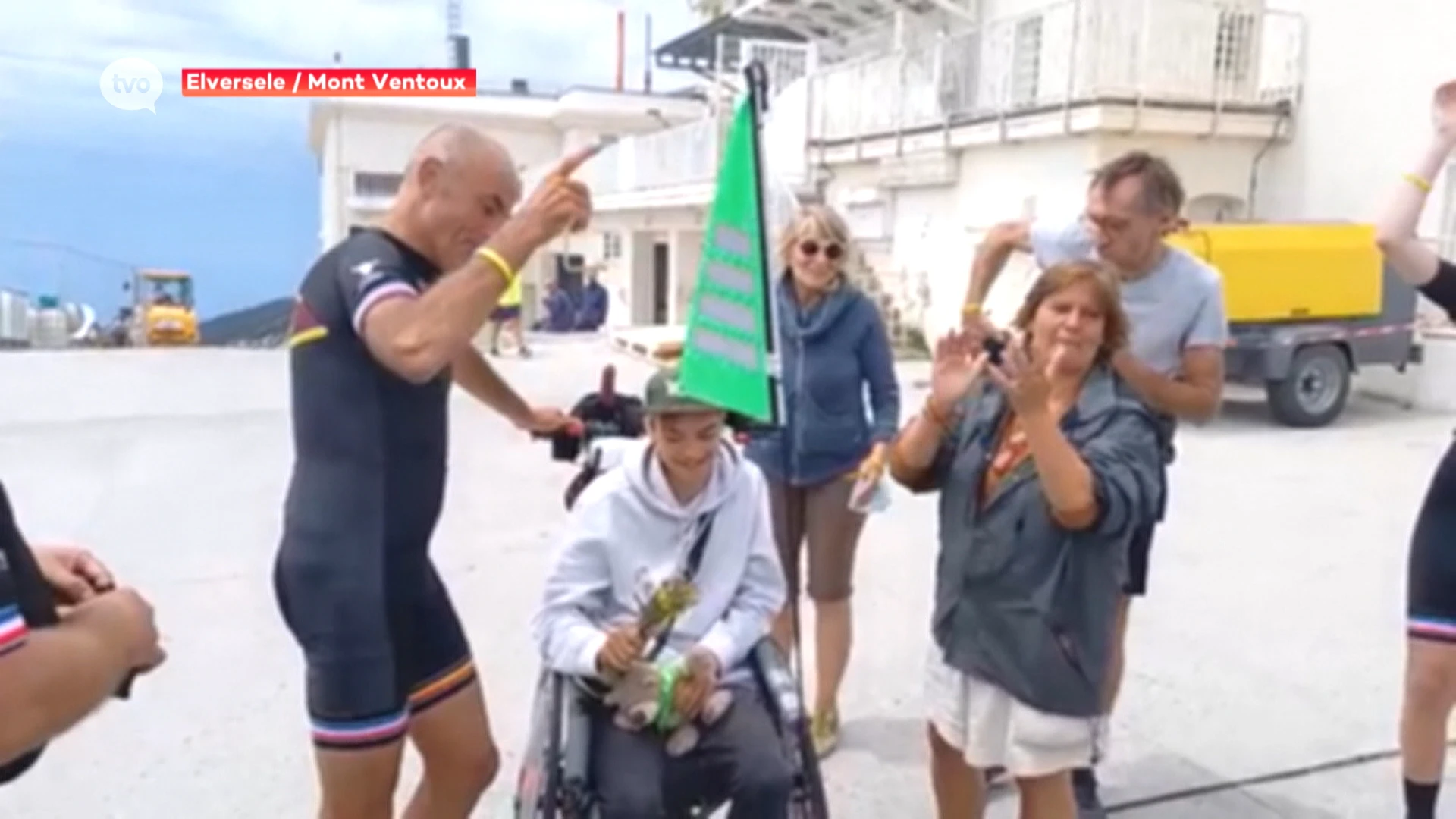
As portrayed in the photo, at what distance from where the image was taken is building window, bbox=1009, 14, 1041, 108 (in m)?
11.4

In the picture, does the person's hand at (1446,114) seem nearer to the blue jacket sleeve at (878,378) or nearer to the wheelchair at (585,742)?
the blue jacket sleeve at (878,378)

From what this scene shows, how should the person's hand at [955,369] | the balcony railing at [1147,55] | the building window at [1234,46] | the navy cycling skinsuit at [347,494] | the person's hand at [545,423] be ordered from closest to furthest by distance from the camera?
the navy cycling skinsuit at [347,494], the person's hand at [955,369], the person's hand at [545,423], the balcony railing at [1147,55], the building window at [1234,46]

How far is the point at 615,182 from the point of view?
21.2 metres

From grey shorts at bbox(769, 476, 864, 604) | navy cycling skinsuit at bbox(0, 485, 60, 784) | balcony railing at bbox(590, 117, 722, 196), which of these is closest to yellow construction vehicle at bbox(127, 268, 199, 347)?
balcony railing at bbox(590, 117, 722, 196)

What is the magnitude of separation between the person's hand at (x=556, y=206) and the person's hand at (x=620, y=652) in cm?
71

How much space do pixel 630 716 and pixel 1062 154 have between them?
9.68m

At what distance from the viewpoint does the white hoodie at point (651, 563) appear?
7.32 feet

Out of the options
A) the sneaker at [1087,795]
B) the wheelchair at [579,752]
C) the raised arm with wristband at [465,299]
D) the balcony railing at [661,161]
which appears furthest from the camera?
the balcony railing at [661,161]

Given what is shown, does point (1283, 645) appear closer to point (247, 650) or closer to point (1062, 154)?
point (247, 650)

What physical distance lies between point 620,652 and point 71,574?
3.24 feet

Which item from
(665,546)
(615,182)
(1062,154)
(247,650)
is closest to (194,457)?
(247,650)

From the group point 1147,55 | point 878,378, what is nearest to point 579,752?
point 878,378

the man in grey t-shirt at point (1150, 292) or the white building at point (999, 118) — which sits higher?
the white building at point (999, 118)

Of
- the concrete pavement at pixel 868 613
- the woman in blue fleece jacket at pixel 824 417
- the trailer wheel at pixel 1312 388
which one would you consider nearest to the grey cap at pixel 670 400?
the woman in blue fleece jacket at pixel 824 417
